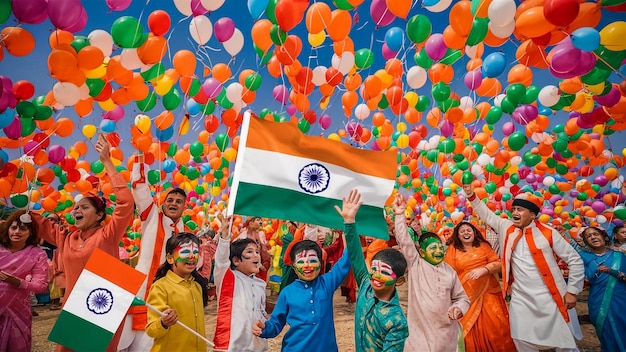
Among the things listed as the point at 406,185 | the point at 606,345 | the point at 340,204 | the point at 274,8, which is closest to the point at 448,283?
the point at 340,204

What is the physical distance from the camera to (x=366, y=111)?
6996 millimetres

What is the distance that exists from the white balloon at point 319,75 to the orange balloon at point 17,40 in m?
3.39

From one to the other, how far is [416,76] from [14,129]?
5.35 metres

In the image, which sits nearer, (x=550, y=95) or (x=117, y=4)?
(x=117, y=4)

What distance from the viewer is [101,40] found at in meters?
4.43

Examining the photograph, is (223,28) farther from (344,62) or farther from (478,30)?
(478,30)

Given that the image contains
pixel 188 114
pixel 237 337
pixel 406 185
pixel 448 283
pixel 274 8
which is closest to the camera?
pixel 237 337

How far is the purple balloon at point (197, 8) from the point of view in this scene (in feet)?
15.0

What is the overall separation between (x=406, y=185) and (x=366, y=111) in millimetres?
5344

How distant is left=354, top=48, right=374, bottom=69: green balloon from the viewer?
5.74 metres

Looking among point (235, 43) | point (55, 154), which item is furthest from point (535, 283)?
point (55, 154)

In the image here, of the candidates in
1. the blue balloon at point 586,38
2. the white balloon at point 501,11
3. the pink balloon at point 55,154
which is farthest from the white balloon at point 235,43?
the blue balloon at point 586,38

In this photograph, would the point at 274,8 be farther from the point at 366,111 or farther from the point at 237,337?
the point at 237,337

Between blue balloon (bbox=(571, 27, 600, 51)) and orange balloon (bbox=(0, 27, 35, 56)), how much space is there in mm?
5153
